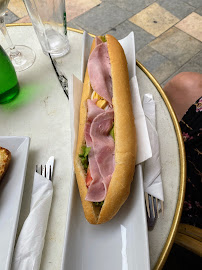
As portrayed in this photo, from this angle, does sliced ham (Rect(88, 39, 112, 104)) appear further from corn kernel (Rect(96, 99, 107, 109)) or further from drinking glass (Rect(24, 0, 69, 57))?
drinking glass (Rect(24, 0, 69, 57))

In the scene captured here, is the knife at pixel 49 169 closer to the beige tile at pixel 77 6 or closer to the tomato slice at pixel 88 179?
the tomato slice at pixel 88 179

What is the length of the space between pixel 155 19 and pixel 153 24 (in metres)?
0.08

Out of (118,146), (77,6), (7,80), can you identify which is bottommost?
(77,6)

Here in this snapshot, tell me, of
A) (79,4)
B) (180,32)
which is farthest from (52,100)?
(79,4)

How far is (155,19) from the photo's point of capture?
2.62 meters

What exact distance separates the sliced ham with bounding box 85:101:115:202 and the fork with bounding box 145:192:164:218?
0.13 m

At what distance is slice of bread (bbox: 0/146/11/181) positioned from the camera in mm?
915

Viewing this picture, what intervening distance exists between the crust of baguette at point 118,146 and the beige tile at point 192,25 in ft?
5.19

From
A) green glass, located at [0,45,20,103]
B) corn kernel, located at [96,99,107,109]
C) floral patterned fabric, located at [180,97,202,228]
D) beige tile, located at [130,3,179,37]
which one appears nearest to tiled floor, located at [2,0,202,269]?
beige tile, located at [130,3,179,37]

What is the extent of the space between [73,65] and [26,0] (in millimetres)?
312

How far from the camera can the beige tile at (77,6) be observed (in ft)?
8.85

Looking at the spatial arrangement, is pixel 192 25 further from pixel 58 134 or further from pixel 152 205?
pixel 152 205

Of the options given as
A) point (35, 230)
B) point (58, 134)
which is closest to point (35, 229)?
point (35, 230)

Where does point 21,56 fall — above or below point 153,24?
above
